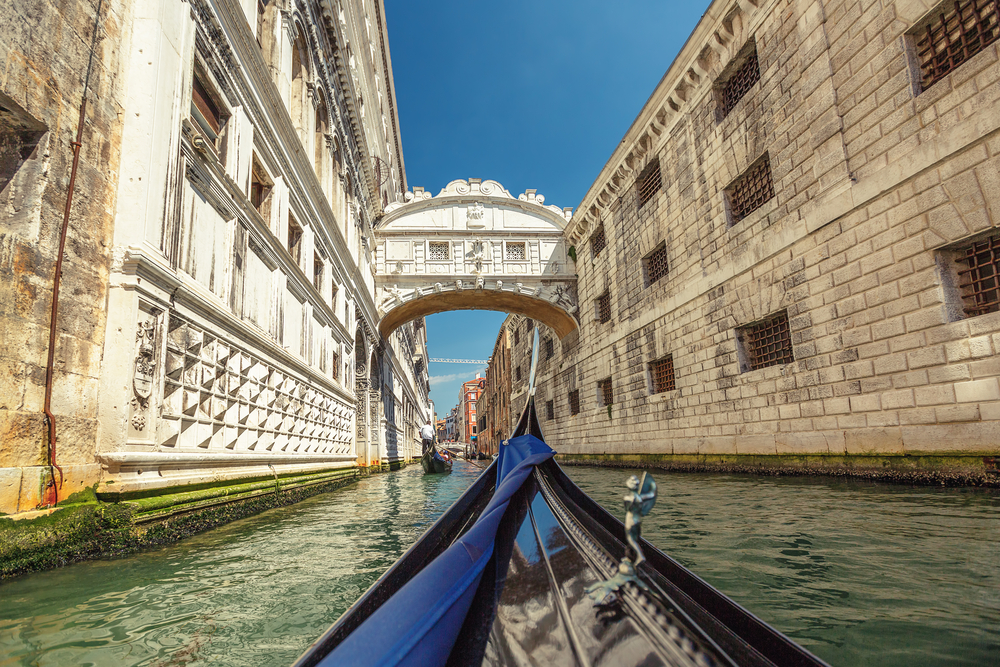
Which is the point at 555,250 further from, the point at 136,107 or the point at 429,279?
the point at 136,107

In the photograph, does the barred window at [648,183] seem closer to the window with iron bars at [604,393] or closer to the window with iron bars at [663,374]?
the window with iron bars at [663,374]

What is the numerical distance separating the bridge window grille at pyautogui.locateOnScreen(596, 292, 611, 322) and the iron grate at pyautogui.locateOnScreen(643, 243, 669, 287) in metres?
2.13

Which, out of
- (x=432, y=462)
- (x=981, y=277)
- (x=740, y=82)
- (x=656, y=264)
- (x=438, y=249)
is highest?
(x=438, y=249)

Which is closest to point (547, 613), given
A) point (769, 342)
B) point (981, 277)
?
point (981, 277)

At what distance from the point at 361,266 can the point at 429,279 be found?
2.39 m

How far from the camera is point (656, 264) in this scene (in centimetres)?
1088

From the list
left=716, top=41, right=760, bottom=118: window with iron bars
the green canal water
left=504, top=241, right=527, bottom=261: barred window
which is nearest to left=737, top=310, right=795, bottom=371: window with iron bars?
the green canal water

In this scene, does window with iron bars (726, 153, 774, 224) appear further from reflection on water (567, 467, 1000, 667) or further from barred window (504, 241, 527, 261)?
barred window (504, 241, 527, 261)

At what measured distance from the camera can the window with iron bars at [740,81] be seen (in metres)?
7.93

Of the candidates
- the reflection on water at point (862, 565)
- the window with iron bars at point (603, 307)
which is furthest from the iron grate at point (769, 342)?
the window with iron bars at point (603, 307)

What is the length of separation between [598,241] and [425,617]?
13632 millimetres

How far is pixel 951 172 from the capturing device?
4758mm

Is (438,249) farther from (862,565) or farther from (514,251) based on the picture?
(862,565)

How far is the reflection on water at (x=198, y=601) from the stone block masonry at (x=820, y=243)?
4964 mm
